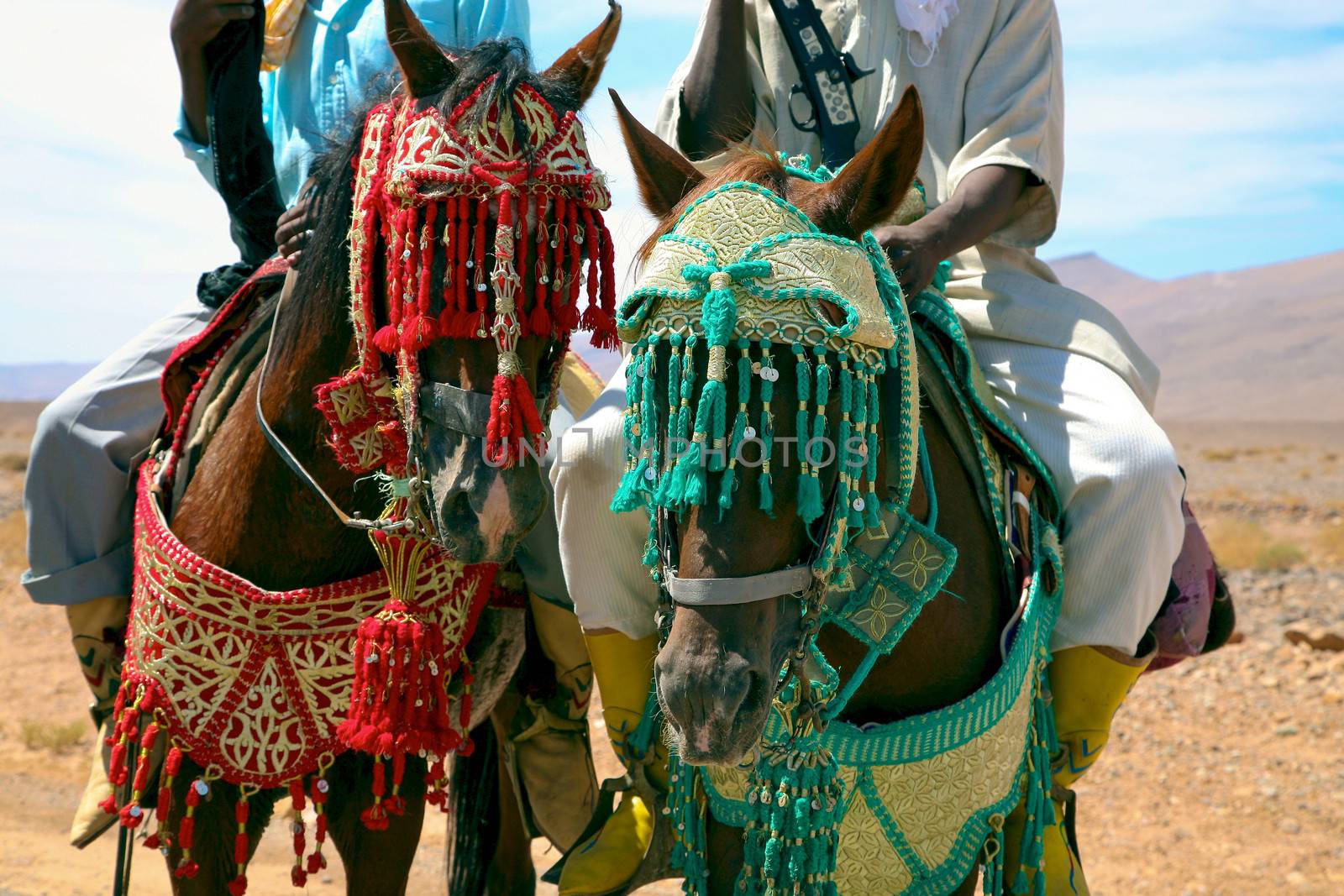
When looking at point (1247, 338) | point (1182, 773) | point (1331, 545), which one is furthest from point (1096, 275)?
point (1182, 773)

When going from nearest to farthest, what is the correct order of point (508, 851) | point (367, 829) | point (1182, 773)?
point (367, 829) → point (508, 851) → point (1182, 773)

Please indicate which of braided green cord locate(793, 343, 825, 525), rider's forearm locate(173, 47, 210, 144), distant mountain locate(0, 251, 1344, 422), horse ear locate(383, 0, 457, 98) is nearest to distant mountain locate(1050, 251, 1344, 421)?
distant mountain locate(0, 251, 1344, 422)

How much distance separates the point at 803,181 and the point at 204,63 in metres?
1.97

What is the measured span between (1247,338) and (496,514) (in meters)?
112

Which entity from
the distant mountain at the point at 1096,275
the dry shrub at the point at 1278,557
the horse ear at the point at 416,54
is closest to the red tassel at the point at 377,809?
the horse ear at the point at 416,54

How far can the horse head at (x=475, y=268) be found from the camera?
2.46 metres

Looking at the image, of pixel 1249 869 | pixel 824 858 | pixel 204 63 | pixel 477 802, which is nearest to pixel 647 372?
pixel 824 858

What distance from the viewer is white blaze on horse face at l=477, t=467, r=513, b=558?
96.0 inches

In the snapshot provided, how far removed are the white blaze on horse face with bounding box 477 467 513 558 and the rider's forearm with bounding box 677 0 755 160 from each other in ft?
4.03

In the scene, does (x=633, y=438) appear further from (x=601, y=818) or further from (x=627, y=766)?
(x=601, y=818)

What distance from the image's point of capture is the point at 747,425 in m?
1.96

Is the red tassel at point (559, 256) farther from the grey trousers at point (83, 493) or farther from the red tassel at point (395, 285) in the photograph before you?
the grey trousers at point (83, 493)

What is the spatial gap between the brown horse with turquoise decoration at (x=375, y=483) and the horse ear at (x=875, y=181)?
2.02 ft

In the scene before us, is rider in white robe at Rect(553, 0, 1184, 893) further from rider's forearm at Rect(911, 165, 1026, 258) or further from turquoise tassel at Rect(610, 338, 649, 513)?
turquoise tassel at Rect(610, 338, 649, 513)
